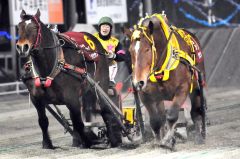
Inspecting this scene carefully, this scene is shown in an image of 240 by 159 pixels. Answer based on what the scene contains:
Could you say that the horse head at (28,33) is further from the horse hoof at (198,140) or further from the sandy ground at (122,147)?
the horse hoof at (198,140)

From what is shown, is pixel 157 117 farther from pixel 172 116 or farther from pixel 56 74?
pixel 56 74

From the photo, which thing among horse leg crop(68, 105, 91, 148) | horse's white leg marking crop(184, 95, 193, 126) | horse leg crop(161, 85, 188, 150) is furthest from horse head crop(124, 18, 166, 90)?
horse's white leg marking crop(184, 95, 193, 126)

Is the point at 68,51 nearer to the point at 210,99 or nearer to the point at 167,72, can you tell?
the point at 167,72

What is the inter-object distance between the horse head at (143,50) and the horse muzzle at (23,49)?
4.56 feet

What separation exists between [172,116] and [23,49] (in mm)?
2245

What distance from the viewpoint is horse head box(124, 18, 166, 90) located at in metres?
10.8

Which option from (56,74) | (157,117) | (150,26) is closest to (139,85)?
(150,26)

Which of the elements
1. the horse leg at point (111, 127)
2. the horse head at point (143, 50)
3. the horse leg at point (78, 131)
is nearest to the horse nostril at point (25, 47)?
the horse leg at point (78, 131)

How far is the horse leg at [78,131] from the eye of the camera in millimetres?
12117

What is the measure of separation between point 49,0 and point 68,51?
1059cm

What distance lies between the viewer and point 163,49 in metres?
11.5

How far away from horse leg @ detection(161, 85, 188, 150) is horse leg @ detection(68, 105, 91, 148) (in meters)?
1.43

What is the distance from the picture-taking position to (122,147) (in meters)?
12.3

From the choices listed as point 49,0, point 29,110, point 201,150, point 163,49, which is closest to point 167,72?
point 163,49
